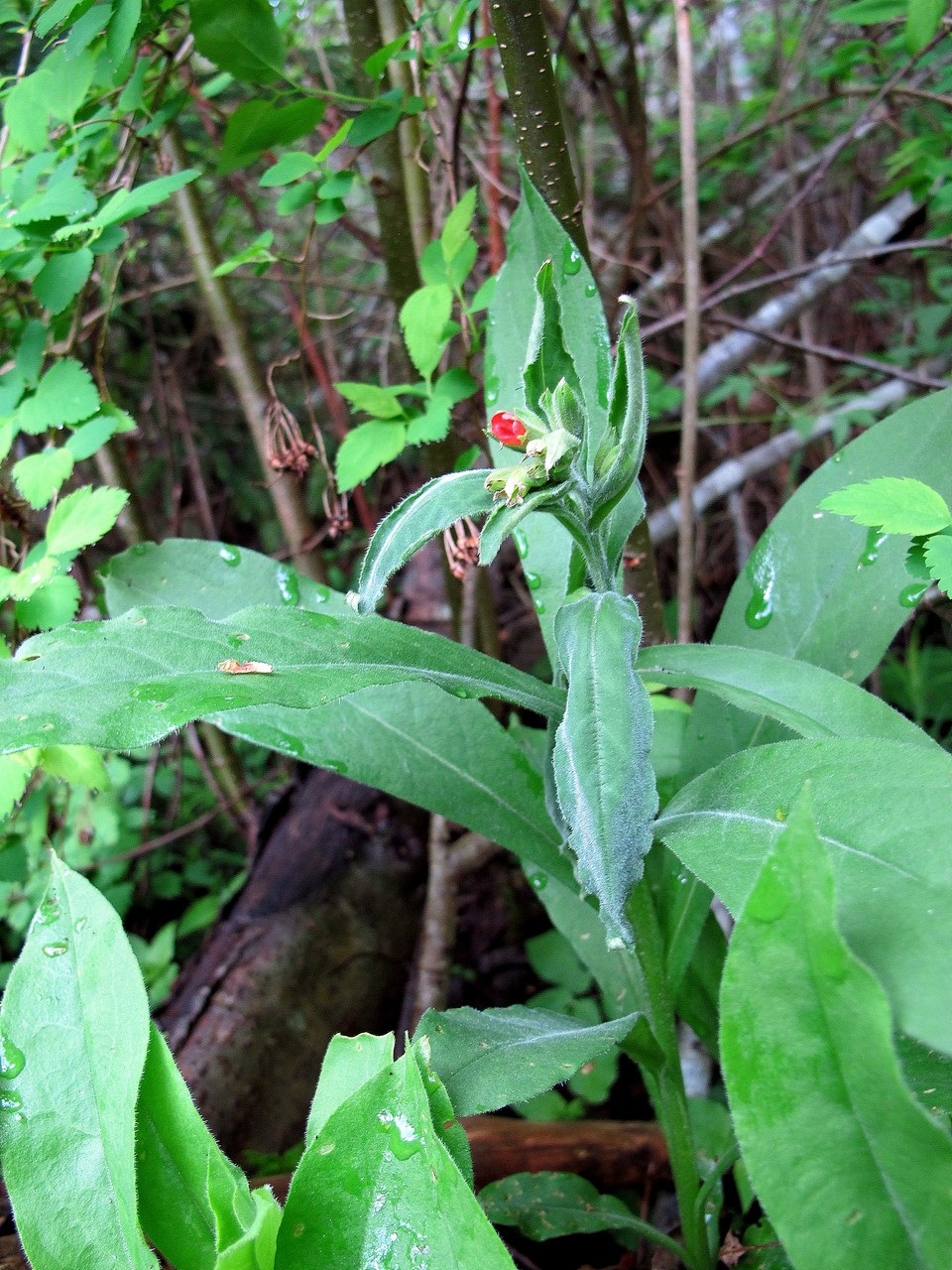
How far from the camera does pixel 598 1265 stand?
1.25m

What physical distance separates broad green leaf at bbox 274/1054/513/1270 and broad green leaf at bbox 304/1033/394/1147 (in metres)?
0.07

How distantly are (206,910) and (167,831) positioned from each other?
0.29 m

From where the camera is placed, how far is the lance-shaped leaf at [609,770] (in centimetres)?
80

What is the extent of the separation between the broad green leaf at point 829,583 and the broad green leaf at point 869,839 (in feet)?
0.97

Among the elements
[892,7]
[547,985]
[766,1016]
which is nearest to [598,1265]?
[547,985]

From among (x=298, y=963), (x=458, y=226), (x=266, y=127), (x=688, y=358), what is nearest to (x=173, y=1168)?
(x=298, y=963)

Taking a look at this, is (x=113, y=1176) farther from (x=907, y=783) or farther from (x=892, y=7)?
(x=892, y=7)

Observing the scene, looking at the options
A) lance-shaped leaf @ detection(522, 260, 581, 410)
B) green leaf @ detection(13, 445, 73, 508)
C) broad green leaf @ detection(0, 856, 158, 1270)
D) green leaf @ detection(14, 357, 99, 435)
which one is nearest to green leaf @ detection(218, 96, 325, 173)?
green leaf @ detection(14, 357, 99, 435)

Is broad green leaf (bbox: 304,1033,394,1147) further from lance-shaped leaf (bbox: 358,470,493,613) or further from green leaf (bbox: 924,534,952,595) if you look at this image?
green leaf (bbox: 924,534,952,595)

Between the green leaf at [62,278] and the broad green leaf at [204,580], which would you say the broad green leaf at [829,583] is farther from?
the green leaf at [62,278]

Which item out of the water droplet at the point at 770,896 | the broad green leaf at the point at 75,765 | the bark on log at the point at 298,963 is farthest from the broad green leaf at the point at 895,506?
the bark on log at the point at 298,963

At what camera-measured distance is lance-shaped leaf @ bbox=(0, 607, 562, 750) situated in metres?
0.71

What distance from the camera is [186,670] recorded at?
78cm

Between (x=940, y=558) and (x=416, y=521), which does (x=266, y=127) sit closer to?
(x=416, y=521)
